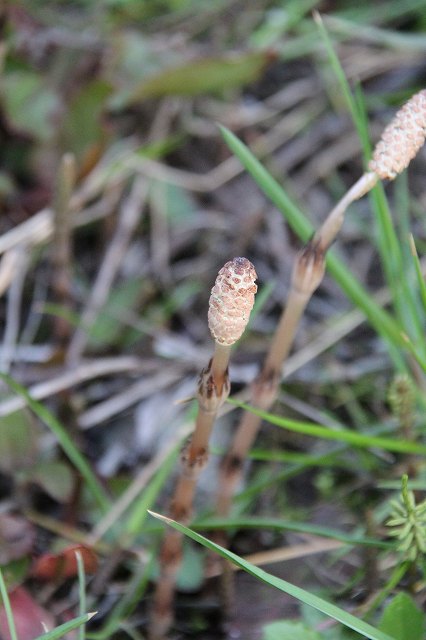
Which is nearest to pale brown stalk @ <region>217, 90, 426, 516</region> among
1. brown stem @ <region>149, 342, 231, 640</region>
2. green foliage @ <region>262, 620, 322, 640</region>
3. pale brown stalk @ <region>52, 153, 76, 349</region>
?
brown stem @ <region>149, 342, 231, 640</region>

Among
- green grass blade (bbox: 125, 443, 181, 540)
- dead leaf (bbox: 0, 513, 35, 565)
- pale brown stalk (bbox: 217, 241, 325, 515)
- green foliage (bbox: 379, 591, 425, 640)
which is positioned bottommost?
green foliage (bbox: 379, 591, 425, 640)

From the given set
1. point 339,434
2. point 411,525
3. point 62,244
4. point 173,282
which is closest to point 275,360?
point 339,434

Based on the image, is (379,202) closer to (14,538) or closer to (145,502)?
(145,502)

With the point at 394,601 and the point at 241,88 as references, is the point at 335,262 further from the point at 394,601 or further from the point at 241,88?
the point at 241,88

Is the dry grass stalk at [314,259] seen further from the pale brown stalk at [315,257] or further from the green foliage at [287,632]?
the green foliage at [287,632]

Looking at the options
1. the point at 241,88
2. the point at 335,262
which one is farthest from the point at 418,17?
the point at 335,262

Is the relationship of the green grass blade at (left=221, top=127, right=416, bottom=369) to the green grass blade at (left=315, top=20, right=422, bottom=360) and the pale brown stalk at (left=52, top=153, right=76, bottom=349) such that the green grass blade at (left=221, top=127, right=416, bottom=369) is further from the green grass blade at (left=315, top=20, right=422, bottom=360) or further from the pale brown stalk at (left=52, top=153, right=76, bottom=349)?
the pale brown stalk at (left=52, top=153, right=76, bottom=349)
